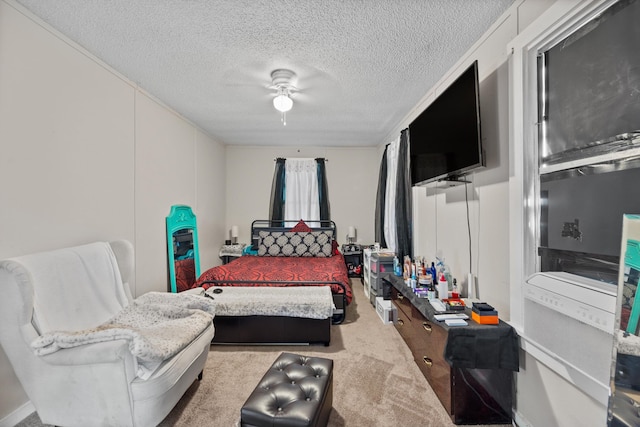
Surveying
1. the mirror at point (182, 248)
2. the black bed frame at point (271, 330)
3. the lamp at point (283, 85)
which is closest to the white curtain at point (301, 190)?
the mirror at point (182, 248)

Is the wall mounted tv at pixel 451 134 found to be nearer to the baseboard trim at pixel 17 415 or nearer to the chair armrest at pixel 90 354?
the chair armrest at pixel 90 354

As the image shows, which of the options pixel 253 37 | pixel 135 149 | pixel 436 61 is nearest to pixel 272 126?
pixel 135 149

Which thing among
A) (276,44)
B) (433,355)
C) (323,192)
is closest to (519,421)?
(433,355)

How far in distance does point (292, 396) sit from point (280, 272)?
205cm

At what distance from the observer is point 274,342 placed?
2762mm

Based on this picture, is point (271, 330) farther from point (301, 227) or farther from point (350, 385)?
point (301, 227)

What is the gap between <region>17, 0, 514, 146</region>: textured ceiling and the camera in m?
1.80

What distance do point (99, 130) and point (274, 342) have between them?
8.31ft

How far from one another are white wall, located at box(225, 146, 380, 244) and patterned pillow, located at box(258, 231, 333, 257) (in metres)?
1.01

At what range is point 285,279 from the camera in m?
3.23

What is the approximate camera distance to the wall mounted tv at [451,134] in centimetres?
188

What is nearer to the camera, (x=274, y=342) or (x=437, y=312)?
(x=437, y=312)

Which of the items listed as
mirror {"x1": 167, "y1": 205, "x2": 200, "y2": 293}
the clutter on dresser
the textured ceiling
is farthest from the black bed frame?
the textured ceiling

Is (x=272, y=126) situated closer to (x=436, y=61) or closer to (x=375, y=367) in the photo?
(x=436, y=61)
